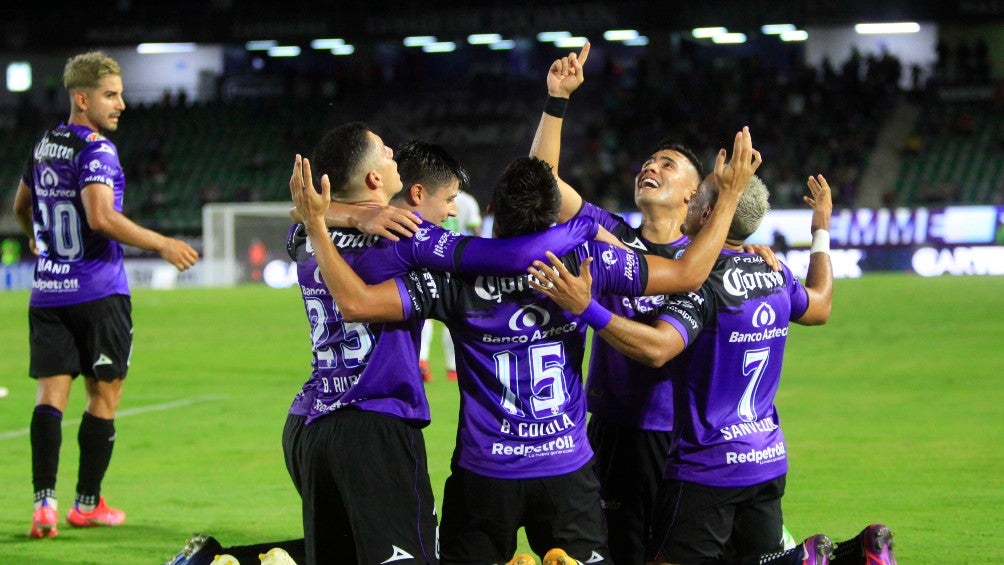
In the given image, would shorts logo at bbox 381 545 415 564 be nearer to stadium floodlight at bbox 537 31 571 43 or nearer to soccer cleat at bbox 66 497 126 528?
soccer cleat at bbox 66 497 126 528

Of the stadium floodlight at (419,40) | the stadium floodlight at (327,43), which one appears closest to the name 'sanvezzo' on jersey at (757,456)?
the stadium floodlight at (419,40)

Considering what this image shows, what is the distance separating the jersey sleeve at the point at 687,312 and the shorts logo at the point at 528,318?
46cm

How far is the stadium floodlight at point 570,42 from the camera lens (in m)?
42.7

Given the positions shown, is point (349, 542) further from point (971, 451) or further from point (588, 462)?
point (971, 451)

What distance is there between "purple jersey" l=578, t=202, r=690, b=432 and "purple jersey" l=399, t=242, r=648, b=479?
80 centimetres

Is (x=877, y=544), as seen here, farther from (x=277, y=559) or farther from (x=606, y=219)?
(x=277, y=559)

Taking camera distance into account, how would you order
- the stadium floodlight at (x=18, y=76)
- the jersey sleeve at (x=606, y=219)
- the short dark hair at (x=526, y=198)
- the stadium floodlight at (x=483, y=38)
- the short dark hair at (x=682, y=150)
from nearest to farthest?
the short dark hair at (x=526, y=198) → the jersey sleeve at (x=606, y=219) → the short dark hair at (x=682, y=150) → the stadium floodlight at (x=483, y=38) → the stadium floodlight at (x=18, y=76)

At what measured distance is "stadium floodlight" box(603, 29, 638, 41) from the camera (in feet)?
130

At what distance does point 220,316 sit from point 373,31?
2133 cm

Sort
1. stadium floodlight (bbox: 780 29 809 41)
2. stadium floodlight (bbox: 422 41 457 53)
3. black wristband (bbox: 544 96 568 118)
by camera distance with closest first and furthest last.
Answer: black wristband (bbox: 544 96 568 118), stadium floodlight (bbox: 780 29 809 41), stadium floodlight (bbox: 422 41 457 53)

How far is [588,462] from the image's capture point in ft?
14.6

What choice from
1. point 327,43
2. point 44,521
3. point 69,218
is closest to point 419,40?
point 327,43

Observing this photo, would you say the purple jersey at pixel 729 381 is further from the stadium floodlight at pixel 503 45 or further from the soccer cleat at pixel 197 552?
the stadium floodlight at pixel 503 45

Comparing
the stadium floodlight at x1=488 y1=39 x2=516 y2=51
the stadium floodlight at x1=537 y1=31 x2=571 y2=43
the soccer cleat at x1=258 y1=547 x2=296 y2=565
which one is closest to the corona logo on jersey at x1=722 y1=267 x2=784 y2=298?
the soccer cleat at x1=258 y1=547 x2=296 y2=565
